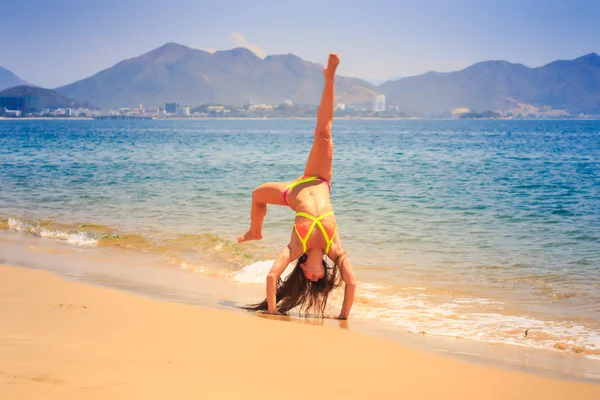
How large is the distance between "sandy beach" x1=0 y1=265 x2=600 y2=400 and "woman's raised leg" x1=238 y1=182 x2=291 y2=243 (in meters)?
2.14

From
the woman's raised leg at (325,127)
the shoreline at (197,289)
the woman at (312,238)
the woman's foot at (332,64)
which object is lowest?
the shoreline at (197,289)

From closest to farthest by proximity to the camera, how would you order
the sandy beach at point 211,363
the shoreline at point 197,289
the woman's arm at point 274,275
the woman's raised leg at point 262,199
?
the sandy beach at point 211,363 → the shoreline at point 197,289 → the woman's arm at point 274,275 → the woman's raised leg at point 262,199

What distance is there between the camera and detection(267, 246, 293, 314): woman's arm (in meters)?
8.34

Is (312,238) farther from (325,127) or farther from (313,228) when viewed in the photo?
(325,127)

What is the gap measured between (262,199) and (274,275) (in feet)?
4.63

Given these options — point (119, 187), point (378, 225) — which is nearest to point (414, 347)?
point (378, 225)

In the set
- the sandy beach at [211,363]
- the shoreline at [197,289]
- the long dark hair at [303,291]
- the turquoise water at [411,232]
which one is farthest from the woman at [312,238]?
the sandy beach at [211,363]

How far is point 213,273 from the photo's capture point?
11492 millimetres

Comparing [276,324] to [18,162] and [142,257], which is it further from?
[18,162]

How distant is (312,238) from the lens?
844 centimetres

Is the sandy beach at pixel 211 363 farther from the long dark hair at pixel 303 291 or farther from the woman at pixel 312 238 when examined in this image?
the long dark hair at pixel 303 291

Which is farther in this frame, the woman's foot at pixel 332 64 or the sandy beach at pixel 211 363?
the woman's foot at pixel 332 64

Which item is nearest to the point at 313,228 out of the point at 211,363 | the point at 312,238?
the point at 312,238

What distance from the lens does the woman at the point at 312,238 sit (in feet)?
27.7
